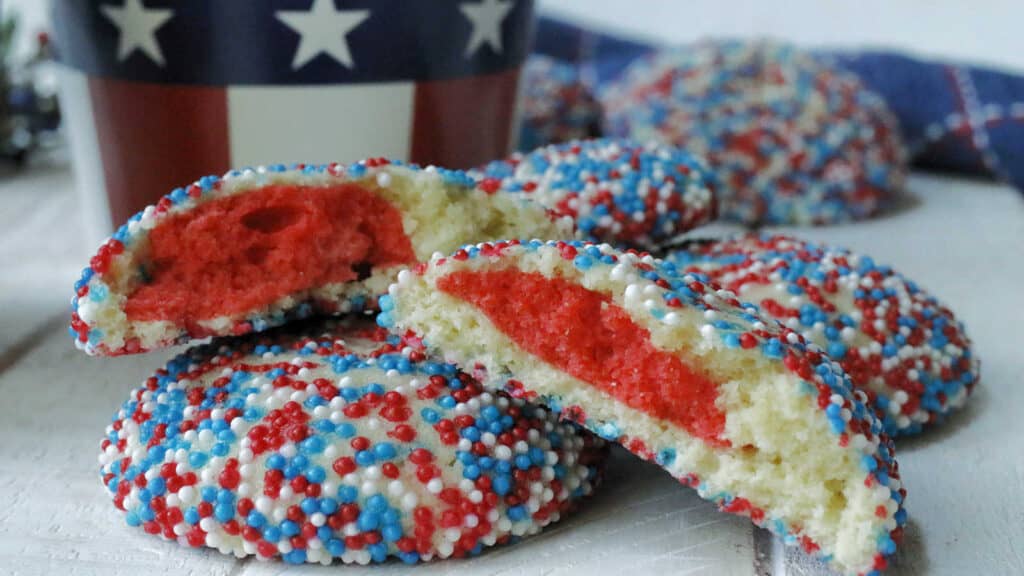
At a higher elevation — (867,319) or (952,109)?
(867,319)

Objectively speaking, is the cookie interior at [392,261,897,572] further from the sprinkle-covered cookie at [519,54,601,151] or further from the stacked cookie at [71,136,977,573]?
the sprinkle-covered cookie at [519,54,601,151]

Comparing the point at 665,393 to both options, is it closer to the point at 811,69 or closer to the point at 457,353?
the point at 457,353

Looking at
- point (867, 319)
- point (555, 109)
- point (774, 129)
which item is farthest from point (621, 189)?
point (555, 109)

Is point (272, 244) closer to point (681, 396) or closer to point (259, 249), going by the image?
point (259, 249)

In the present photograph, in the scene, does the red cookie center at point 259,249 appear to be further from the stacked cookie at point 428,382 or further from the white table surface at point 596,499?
the white table surface at point 596,499

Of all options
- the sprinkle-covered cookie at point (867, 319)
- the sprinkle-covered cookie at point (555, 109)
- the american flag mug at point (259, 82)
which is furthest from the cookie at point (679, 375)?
the sprinkle-covered cookie at point (555, 109)
